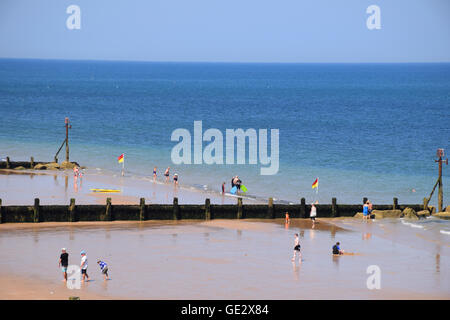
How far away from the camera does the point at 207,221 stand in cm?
4550

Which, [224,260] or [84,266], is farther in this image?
[224,260]

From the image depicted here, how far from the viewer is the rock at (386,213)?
48.2m

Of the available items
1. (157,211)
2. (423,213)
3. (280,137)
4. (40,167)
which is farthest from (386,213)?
(280,137)

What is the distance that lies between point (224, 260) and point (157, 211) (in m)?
10.6

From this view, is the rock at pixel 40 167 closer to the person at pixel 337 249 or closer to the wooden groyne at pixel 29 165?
the wooden groyne at pixel 29 165

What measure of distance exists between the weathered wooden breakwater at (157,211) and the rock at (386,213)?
84 centimetres

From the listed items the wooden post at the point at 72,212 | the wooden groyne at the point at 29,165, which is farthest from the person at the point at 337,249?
the wooden groyne at the point at 29,165

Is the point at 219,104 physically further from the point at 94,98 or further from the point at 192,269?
the point at 192,269

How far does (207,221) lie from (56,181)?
18219 millimetres

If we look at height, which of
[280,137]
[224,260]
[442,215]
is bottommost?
[224,260]

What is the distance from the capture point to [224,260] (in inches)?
1396

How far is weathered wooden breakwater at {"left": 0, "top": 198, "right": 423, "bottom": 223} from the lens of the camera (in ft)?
140

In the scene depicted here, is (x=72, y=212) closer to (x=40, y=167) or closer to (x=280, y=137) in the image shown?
(x=40, y=167)
